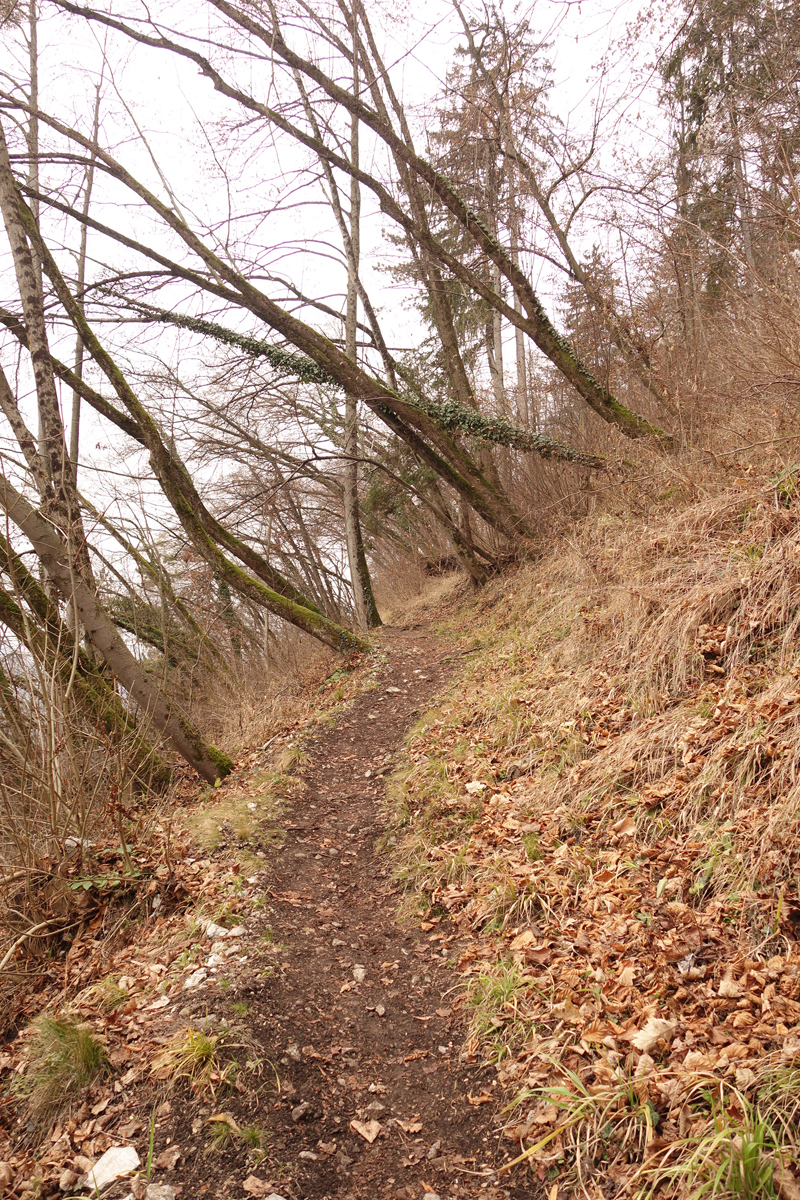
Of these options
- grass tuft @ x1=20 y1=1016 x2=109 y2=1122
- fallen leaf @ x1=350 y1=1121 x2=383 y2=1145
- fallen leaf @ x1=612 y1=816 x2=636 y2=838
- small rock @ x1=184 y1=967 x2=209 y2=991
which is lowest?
fallen leaf @ x1=350 y1=1121 x2=383 y2=1145

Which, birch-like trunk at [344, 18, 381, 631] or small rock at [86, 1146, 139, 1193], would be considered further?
birch-like trunk at [344, 18, 381, 631]

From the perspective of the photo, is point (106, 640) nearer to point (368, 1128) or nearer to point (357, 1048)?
point (357, 1048)

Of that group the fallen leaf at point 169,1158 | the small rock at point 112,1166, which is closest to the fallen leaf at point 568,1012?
the fallen leaf at point 169,1158

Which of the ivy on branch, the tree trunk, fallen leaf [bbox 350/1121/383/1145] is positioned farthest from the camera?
the ivy on branch

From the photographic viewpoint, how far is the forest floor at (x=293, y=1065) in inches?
92.3

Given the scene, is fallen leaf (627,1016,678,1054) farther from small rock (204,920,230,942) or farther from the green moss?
the green moss

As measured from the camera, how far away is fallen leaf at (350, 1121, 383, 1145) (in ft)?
8.33

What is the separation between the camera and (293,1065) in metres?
2.79

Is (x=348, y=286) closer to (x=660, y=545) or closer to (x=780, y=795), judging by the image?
(x=660, y=545)

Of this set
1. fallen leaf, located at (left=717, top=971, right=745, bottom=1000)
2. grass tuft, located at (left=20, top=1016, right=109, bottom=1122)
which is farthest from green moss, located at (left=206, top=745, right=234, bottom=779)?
fallen leaf, located at (left=717, top=971, right=745, bottom=1000)

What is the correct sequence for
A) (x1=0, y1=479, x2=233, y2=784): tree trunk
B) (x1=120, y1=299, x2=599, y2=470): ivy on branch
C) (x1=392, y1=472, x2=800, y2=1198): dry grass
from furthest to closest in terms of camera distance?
(x1=120, y1=299, x2=599, y2=470): ivy on branch → (x1=0, y1=479, x2=233, y2=784): tree trunk → (x1=392, y1=472, x2=800, y2=1198): dry grass

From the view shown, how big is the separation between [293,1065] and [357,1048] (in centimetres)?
33

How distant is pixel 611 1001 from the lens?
252 centimetres

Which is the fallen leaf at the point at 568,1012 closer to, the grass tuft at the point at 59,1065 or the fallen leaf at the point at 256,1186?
the fallen leaf at the point at 256,1186
